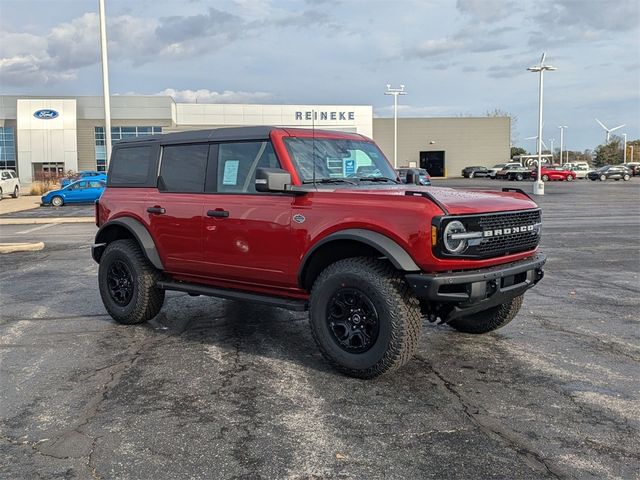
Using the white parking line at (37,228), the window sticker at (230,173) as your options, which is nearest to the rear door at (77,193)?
the white parking line at (37,228)

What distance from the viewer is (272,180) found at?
4.77 metres

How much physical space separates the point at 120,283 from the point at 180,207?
1.35 metres

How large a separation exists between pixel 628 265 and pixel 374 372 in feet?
25.6

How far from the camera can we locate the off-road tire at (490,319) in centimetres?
581

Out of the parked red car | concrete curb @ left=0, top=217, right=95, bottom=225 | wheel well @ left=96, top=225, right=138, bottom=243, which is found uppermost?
the parked red car

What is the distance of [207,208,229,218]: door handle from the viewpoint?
5480mm

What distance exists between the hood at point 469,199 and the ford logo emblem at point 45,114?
60.8 meters

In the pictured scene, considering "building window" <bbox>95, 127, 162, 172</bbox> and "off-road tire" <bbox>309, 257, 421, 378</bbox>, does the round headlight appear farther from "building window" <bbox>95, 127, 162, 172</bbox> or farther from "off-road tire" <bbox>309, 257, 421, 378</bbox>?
"building window" <bbox>95, 127, 162, 172</bbox>

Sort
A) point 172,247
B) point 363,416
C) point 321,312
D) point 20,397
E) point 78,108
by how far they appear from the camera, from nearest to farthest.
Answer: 1. point 363,416
2. point 20,397
3. point 321,312
4. point 172,247
5. point 78,108

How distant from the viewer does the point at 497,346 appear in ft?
18.6

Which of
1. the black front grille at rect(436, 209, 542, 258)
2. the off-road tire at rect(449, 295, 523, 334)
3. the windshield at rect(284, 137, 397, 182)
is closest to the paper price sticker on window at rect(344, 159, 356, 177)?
the windshield at rect(284, 137, 397, 182)

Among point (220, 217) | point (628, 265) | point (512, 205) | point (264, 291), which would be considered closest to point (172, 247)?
point (220, 217)

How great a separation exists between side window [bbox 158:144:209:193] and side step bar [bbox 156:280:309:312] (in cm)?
96

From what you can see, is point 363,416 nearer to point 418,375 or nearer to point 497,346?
point 418,375
